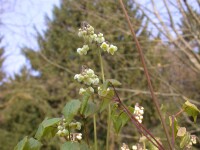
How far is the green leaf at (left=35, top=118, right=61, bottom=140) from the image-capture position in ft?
2.73

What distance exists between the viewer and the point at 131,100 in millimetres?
7426

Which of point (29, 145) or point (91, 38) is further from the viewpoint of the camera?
point (91, 38)

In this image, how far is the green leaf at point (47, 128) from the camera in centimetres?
83

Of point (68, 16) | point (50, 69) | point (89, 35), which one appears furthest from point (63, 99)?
point (89, 35)

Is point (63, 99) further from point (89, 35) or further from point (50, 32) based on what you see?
point (89, 35)

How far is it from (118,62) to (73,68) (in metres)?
1.45

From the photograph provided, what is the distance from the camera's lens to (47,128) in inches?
34.9

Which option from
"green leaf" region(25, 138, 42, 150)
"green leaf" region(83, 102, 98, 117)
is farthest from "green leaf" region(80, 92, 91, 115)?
"green leaf" region(25, 138, 42, 150)

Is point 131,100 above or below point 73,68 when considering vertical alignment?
below

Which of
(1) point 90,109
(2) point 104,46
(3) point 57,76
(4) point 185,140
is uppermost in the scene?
(3) point 57,76

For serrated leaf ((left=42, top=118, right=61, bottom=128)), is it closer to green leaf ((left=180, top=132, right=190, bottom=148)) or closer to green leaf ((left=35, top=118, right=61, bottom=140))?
green leaf ((left=35, top=118, right=61, bottom=140))

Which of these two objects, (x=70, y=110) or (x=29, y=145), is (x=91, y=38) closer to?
(x=70, y=110)

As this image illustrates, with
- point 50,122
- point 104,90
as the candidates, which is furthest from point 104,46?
point 50,122

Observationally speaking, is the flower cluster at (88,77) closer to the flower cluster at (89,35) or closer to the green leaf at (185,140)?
the flower cluster at (89,35)
